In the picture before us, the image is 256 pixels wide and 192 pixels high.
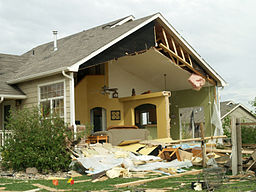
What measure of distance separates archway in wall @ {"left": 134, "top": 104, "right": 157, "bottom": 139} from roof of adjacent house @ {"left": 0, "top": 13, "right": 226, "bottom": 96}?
3.30 metres

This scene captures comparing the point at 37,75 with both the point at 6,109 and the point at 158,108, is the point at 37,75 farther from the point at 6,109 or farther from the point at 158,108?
the point at 158,108

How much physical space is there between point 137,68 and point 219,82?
12.8 ft

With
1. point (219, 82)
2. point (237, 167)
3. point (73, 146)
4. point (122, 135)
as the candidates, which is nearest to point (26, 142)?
point (73, 146)

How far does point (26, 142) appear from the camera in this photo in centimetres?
1137

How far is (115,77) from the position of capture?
60.6ft

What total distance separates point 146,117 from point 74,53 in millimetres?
6375

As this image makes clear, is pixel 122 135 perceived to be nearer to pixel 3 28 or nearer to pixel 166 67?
pixel 166 67

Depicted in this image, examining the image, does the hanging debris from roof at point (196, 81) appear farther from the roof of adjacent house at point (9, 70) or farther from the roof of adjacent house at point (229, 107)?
the roof of adjacent house at point (229, 107)

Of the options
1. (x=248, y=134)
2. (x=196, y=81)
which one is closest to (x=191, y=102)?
(x=196, y=81)

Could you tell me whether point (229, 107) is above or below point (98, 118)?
above

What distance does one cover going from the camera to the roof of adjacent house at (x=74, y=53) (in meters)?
13.4

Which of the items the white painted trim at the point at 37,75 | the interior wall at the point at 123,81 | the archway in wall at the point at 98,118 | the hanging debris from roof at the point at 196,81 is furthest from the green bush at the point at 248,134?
the white painted trim at the point at 37,75

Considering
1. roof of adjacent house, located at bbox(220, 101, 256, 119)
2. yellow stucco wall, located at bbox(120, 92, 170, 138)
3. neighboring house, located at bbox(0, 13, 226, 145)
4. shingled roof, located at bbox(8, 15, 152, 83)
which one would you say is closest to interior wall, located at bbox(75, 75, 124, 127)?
neighboring house, located at bbox(0, 13, 226, 145)

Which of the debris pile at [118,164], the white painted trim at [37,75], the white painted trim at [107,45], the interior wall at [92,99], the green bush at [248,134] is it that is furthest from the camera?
the interior wall at [92,99]
